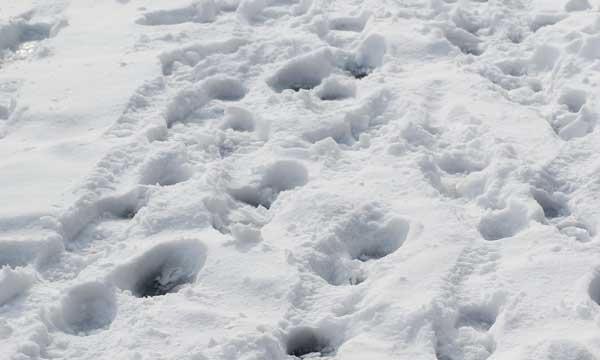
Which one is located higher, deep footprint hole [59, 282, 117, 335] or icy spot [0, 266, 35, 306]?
icy spot [0, 266, 35, 306]

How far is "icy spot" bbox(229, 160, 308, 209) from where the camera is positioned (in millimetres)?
3893

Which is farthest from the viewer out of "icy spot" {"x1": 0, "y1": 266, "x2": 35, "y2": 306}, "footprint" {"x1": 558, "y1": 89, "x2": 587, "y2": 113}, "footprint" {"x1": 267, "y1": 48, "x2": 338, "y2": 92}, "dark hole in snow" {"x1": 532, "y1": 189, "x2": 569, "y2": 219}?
"footprint" {"x1": 267, "y1": 48, "x2": 338, "y2": 92}

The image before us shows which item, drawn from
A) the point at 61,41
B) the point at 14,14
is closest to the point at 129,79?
the point at 61,41

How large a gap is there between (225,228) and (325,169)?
54 cm

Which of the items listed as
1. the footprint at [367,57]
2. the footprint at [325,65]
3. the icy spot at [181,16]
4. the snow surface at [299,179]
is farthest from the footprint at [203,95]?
the icy spot at [181,16]

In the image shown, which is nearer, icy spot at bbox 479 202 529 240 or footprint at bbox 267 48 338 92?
icy spot at bbox 479 202 529 240

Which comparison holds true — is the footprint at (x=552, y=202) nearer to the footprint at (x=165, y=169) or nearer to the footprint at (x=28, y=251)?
the footprint at (x=165, y=169)

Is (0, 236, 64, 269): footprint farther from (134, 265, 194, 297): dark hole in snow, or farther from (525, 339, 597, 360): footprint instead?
(525, 339, 597, 360): footprint

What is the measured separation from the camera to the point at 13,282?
11.0ft

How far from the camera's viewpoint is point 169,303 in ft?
10.8

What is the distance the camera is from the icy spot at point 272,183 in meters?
3.89

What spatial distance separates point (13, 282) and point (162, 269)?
52cm

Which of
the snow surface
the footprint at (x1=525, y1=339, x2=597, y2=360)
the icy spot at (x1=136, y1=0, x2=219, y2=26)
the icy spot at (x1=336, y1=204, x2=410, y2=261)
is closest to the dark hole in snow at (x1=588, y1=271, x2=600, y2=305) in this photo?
the snow surface

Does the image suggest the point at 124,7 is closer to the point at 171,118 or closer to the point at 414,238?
the point at 171,118
